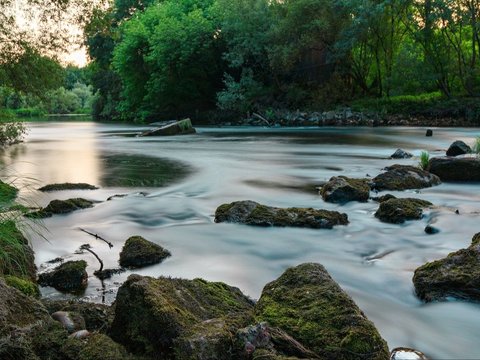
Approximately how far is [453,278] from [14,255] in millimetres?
4474

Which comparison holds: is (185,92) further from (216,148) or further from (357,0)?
(216,148)

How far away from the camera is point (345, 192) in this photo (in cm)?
981

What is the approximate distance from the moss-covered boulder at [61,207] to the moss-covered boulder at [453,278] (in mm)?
6089

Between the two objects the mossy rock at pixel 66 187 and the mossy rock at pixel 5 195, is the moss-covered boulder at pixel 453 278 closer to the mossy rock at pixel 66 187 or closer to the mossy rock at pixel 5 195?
the mossy rock at pixel 5 195

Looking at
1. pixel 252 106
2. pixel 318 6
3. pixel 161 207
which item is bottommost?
pixel 161 207

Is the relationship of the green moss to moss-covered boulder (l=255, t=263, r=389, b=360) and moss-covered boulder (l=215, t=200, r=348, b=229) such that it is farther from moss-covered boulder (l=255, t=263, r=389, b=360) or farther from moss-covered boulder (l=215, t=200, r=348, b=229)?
moss-covered boulder (l=215, t=200, r=348, b=229)

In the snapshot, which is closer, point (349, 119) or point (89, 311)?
point (89, 311)

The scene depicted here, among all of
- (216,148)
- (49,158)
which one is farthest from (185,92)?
(49,158)

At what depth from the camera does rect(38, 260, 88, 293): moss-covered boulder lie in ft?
17.2

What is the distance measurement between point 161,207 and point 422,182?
5854 mm

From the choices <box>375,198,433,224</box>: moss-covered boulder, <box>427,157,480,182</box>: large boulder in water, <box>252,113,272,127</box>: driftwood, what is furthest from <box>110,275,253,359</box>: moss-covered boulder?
<box>252,113,272,127</box>: driftwood

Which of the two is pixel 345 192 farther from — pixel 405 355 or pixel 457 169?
pixel 405 355

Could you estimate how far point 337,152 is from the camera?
20.0 metres

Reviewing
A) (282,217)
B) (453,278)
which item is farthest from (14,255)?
(453,278)
